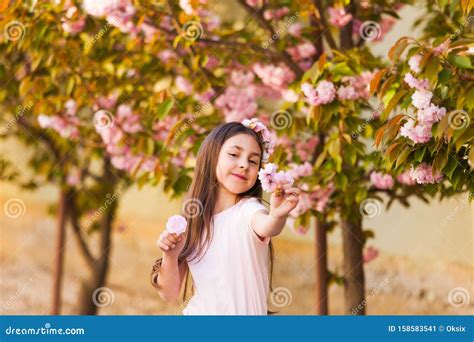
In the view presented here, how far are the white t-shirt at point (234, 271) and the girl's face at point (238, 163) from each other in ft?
0.25

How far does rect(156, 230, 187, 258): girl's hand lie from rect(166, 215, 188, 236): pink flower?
1.0 inches

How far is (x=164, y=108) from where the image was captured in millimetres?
3316

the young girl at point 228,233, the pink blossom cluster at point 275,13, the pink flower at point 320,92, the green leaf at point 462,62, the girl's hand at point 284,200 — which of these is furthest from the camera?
the pink blossom cluster at point 275,13

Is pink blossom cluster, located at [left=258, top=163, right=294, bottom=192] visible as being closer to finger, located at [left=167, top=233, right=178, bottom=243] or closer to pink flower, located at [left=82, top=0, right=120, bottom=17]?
finger, located at [left=167, top=233, right=178, bottom=243]

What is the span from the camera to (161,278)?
86.4 inches

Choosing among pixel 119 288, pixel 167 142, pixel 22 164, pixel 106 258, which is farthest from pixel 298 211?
pixel 119 288

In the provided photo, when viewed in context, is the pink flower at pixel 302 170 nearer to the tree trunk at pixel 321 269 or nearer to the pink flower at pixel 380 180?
the pink flower at pixel 380 180

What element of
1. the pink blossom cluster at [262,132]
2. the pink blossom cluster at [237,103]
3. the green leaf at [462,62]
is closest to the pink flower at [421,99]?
the green leaf at [462,62]

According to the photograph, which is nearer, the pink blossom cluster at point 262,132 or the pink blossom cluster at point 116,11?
the pink blossom cluster at point 262,132

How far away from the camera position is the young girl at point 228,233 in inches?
80.4

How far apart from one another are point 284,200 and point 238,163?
0.28 metres

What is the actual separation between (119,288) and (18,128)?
264 centimetres

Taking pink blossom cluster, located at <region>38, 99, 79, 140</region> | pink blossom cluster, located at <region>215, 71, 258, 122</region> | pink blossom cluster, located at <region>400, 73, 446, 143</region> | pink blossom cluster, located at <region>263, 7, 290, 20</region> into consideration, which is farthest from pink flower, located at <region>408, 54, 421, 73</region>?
pink blossom cluster, located at <region>38, 99, 79, 140</region>

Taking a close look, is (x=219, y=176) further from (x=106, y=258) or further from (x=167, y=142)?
(x=106, y=258)
